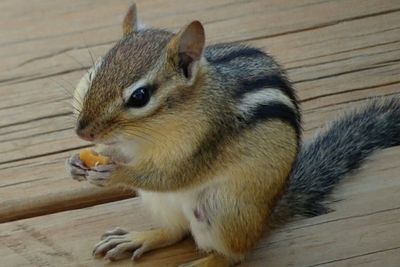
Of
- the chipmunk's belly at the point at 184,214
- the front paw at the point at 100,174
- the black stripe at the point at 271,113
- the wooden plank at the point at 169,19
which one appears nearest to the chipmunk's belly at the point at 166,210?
the chipmunk's belly at the point at 184,214

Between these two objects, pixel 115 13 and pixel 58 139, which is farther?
pixel 115 13

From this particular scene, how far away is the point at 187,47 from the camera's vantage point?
6.84ft

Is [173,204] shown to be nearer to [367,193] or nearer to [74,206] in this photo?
[74,206]

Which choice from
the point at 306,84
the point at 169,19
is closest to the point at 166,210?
the point at 306,84

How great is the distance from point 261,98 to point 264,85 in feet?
0.14

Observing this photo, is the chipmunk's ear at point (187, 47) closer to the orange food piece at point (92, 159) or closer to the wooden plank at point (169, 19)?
the orange food piece at point (92, 159)

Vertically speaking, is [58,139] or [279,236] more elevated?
[58,139]

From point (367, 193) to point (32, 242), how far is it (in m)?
0.74

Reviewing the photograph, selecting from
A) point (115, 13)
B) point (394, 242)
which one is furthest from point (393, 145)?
point (115, 13)

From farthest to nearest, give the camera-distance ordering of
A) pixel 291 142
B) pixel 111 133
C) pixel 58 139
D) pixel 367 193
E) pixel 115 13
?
pixel 115 13
pixel 58 139
pixel 367 193
pixel 291 142
pixel 111 133

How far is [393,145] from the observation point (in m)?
2.46

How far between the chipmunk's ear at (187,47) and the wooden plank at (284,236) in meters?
0.40

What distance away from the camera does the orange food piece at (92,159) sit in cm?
218

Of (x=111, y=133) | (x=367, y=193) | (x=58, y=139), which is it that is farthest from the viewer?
(x=58, y=139)
